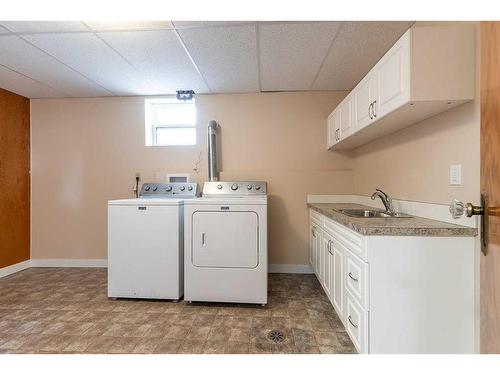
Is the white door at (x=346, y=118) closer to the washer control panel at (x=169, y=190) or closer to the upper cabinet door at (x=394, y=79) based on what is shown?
the upper cabinet door at (x=394, y=79)

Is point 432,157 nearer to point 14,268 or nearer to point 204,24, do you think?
point 204,24

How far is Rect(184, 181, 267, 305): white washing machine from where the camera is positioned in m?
2.34

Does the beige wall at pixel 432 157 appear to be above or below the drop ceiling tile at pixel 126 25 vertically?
below

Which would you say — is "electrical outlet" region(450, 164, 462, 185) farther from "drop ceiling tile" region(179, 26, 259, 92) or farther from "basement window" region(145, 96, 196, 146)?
"basement window" region(145, 96, 196, 146)

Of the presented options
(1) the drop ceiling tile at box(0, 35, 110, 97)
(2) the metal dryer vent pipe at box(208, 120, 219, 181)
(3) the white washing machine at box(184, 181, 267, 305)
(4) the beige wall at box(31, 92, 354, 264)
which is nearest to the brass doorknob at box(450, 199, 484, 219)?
(3) the white washing machine at box(184, 181, 267, 305)

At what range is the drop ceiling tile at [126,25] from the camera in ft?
6.37

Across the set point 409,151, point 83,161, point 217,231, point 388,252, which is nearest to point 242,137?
point 217,231

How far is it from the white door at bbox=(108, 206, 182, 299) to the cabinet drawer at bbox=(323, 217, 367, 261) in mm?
1367

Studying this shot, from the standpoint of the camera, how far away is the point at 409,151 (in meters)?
2.06

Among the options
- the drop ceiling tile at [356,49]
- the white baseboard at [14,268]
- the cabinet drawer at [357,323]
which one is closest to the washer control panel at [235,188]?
the drop ceiling tile at [356,49]

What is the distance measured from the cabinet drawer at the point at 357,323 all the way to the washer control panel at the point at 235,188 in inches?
65.3

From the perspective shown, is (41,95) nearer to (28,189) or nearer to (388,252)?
(28,189)

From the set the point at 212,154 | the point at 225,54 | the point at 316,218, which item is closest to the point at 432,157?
the point at 316,218

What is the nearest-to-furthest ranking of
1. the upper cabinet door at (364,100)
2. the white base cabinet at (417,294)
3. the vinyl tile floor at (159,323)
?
the white base cabinet at (417,294) < the vinyl tile floor at (159,323) < the upper cabinet door at (364,100)
